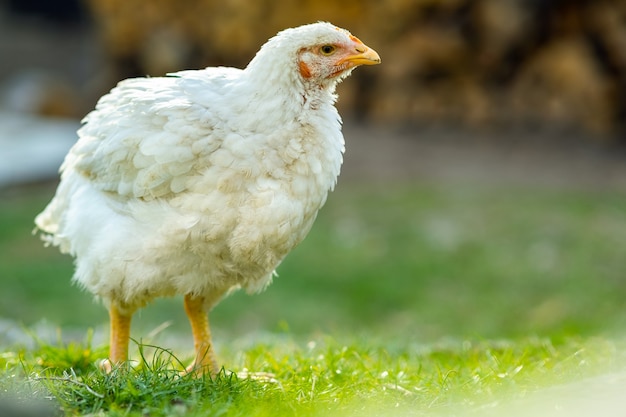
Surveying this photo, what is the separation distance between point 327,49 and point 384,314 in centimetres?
529

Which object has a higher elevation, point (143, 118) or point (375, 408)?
point (143, 118)

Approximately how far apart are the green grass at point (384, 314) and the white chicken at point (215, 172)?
0.41 m

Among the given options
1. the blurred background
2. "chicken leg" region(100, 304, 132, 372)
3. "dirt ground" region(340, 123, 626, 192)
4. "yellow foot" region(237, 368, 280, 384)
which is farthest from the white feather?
"dirt ground" region(340, 123, 626, 192)

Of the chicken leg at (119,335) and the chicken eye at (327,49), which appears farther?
the chicken leg at (119,335)

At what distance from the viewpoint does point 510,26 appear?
1295 centimetres

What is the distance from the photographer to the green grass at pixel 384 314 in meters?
3.38

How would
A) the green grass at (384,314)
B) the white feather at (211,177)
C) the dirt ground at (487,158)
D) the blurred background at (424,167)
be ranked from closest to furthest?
the green grass at (384,314), the white feather at (211,177), the blurred background at (424,167), the dirt ground at (487,158)

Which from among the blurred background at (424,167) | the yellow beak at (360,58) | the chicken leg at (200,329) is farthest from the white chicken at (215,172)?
the blurred background at (424,167)

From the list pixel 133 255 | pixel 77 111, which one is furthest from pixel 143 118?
pixel 77 111

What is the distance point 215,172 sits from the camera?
3.57 metres

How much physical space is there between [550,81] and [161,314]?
7.32 m

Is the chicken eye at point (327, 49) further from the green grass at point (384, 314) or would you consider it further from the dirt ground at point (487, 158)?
the dirt ground at point (487, 158)

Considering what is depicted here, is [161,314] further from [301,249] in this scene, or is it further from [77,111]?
[77,111]

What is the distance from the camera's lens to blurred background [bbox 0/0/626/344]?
28.7ft
